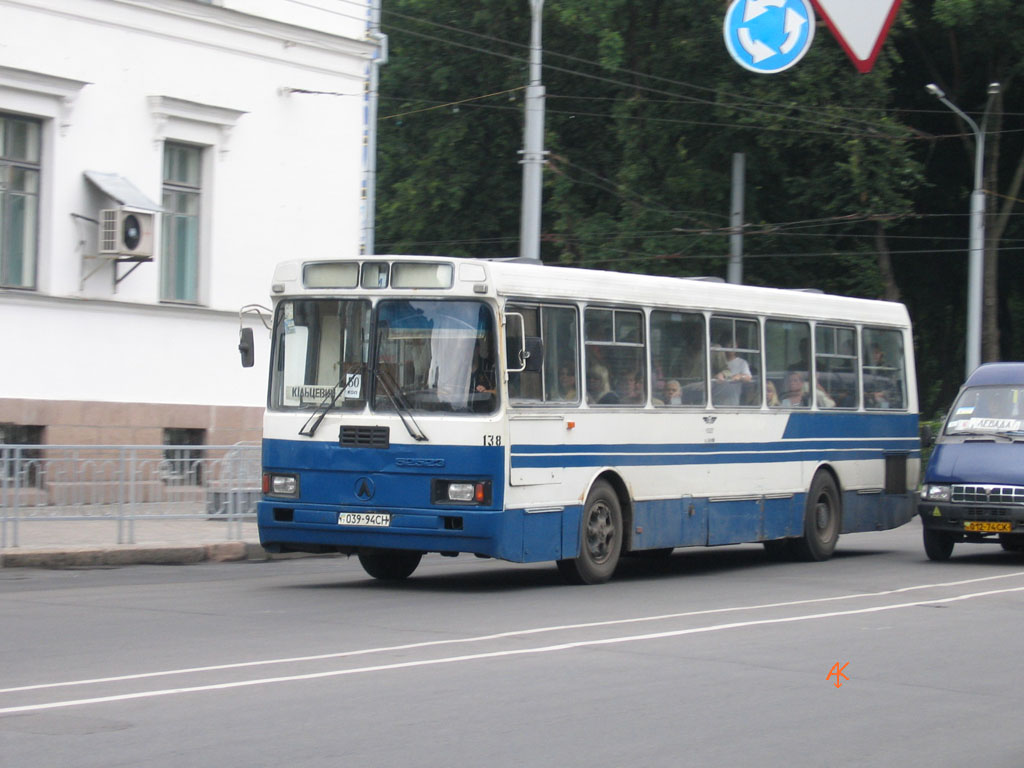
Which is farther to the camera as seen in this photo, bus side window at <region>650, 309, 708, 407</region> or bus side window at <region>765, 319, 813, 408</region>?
bus side window at <region>765, 319, 813, 408</region>

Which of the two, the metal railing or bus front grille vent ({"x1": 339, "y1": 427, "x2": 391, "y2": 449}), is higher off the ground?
bus front grille vent ({"x1": 339, "y1": 427, "x2": 391, "y2": 449})

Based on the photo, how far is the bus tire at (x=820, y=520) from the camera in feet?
56.3

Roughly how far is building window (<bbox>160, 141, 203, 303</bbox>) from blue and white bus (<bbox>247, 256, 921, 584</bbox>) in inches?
377

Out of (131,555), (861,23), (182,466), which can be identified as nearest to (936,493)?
(861,23)

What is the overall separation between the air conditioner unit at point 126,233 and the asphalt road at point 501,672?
751 cm

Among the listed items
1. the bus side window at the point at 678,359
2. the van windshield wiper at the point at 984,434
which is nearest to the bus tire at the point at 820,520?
the van windshield wiper at the point at 984,434

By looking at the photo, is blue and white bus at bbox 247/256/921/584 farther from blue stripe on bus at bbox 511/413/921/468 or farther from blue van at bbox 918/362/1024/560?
blue van at bbox 918/362/1024/560

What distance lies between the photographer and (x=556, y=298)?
528 inches

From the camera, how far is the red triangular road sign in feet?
60.2

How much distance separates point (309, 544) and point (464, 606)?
182cm

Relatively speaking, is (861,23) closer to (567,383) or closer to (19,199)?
(567,383)

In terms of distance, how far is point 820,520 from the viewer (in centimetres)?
1750

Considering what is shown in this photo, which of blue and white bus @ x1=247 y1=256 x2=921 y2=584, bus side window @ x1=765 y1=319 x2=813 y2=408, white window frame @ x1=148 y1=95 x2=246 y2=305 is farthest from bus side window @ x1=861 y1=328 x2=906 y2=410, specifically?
white window frame @ x1=148 y1=95 x2=246 y2=305

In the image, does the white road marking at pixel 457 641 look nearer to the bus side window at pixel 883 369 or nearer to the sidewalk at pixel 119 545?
the bus side window at pixel 883 369
